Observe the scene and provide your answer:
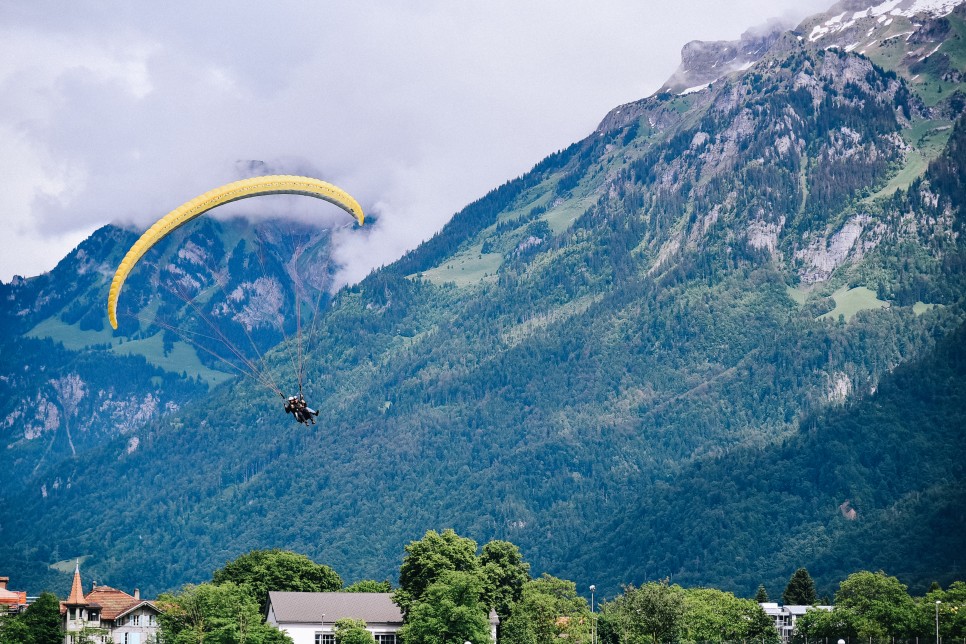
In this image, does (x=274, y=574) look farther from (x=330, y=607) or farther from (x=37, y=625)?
(x=37, y=625)

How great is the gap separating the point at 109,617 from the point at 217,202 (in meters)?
70.1

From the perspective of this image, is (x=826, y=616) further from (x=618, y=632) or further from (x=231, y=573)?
(x=231, y=573)

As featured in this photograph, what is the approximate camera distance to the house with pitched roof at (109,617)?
154375mm

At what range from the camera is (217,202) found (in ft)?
337

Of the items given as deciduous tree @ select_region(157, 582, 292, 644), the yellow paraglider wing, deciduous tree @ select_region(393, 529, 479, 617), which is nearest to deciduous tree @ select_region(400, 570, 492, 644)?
deciduous tree @ select_region(393, 529, 479, 617)

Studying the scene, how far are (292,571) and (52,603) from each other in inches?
1048

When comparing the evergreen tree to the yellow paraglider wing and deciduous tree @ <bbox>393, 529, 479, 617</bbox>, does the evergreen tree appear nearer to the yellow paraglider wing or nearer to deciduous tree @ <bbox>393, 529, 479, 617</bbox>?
deciduous tree @ <bbox>393, 529, 479, 617</bbox>

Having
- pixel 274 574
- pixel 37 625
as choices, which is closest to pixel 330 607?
pixel 274 574

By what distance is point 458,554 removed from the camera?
5827 inches

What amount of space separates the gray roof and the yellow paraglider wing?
4976 cm

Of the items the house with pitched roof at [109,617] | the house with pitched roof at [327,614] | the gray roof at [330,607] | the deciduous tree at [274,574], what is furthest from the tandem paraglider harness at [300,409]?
the deciduous tree at [274,574]

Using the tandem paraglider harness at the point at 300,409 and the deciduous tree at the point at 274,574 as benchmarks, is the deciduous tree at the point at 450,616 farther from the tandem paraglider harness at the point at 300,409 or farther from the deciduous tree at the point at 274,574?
the tandem paraglider harness at the point at 300,409

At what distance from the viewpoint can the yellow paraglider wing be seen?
328 feet

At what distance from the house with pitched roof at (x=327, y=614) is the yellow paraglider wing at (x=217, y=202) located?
4894 cm
